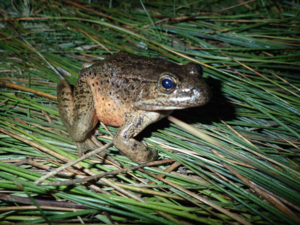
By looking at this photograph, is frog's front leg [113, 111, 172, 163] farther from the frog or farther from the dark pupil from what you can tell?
the dark pupil

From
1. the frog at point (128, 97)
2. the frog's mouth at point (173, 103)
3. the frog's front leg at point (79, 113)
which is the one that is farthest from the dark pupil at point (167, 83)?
the frog's front leg at point (79, 113)

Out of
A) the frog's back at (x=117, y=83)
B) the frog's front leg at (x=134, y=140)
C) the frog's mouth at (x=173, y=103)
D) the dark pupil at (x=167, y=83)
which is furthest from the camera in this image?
the frog's back at (x=117, y=83)

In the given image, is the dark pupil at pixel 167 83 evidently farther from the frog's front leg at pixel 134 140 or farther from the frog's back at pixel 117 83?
the frog's front leg at pixel 134 140

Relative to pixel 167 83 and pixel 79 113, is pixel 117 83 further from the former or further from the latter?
pixel 167 83

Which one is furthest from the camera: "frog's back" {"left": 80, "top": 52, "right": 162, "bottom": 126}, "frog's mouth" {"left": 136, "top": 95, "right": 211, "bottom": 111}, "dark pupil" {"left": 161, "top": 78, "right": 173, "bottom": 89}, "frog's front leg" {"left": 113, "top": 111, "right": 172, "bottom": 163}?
"frog's back" {"left": 80, "top": 52, "right": 162, "bottom": 126}

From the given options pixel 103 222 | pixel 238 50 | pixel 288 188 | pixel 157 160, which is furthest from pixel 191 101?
pixel 238 50

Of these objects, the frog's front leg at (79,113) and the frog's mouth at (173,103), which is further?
the frog's front leg at (79,113)

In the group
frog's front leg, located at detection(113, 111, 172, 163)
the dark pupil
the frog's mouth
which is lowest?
frog's front leg, located at detection(113, 111, 172, 163)

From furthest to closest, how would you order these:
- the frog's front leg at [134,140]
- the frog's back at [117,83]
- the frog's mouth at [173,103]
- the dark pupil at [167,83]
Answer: the frog's back at [117,83] < the frog's front leg at [134,140] < the dark pupil at [167,83] < the frog's mouth at [173,103]

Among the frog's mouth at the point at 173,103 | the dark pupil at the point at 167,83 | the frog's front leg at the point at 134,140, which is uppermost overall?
the dark pupil at the point at 167,83

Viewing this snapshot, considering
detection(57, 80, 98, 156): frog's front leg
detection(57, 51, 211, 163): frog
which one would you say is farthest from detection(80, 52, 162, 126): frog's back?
detection(57, 80, 98, 156): frog's front leg

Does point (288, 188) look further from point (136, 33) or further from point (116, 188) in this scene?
point (136, 33)
